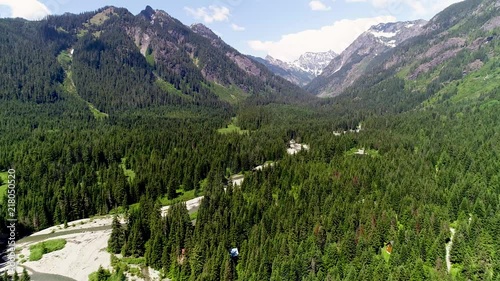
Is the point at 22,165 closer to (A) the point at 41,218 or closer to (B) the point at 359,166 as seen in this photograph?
(A) the point at 41,218

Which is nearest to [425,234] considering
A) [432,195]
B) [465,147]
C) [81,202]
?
[432,195]

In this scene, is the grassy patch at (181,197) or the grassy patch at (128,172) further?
the grassy patch at (128,172)

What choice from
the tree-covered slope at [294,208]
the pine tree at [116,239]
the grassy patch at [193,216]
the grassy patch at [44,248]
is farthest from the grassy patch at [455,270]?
the grassy patch at [44,248]

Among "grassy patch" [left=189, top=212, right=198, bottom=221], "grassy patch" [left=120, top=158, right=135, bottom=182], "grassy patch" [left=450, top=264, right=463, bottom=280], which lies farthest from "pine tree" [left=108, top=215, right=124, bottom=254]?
"grassy patch" [left=450, top=264, right=463, bottom=280]

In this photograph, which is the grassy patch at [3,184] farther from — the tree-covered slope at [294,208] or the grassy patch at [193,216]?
the grassy patch at [193,216]

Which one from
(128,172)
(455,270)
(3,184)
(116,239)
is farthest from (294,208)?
(3,184)

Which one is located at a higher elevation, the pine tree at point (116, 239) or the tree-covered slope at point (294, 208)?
the tree-covered slope at point (294, 208)

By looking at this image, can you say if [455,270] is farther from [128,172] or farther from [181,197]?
[128,172]

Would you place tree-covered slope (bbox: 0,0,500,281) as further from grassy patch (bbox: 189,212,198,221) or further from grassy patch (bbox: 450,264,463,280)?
grassy patch (bbox: 189,212,198,221)
